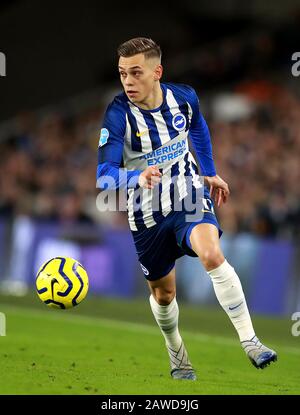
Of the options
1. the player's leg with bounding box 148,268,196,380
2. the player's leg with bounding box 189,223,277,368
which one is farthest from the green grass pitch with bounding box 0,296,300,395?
the player's leg with bounding box 189,223,277,368

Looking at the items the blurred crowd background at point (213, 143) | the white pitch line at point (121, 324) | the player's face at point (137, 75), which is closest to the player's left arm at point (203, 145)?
the player's face at point (137, 75)

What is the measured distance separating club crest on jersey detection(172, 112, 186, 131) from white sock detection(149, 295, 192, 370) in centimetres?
134

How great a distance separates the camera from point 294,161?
18344 mm

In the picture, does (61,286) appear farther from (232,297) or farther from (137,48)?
(137,48)

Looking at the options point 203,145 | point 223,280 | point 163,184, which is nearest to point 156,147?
point 163,184

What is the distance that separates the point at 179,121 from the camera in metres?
7.62

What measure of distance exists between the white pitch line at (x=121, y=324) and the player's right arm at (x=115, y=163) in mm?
4057

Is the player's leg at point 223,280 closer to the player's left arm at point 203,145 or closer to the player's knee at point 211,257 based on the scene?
the player's knee at point 211,257

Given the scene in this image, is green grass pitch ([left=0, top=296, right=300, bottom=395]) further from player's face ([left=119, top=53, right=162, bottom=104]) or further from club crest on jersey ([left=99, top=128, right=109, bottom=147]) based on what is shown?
player's face ([left=119, top=53, right=162, bottom=104])
